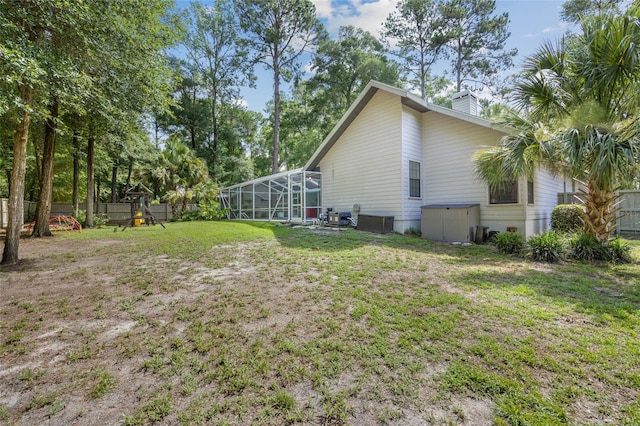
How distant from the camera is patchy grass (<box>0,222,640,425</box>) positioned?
1.87 m

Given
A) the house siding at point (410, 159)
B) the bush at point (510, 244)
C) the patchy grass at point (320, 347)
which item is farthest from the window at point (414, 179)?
the patchy grass at point (320, 347)

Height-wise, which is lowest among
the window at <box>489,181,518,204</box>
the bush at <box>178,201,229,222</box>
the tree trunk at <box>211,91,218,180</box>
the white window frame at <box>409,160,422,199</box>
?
the bush at <box>178,201,229,222</box>

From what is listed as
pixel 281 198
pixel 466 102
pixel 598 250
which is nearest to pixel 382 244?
pixel 598 250

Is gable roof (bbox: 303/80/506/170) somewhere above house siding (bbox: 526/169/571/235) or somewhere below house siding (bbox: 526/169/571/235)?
above

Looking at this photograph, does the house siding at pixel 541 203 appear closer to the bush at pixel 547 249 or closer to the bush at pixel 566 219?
the bush at pixel 566 219

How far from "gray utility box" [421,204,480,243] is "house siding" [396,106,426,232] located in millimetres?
673

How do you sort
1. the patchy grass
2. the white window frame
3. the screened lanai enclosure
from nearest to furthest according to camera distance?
the patchy grass → the white window frame → the screened lanai enclosure

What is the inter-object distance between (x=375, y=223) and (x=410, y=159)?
277cm

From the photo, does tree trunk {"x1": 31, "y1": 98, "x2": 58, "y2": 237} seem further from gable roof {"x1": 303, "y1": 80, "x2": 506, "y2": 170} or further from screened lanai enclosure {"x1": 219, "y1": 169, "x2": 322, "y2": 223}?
gable roof {"x1": 303, "y1": 80, "x2": 506, "y2": 170}

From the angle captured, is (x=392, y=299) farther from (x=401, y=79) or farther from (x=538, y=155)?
(x=401, y=79)

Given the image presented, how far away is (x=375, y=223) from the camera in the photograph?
10.7 metres

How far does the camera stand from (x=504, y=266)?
5672 millimetres

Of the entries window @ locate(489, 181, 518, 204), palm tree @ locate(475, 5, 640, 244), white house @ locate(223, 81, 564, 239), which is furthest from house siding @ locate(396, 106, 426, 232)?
palm tree @ locate(475, 5, 640, 244)

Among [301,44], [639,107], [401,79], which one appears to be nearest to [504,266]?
[639,107]
